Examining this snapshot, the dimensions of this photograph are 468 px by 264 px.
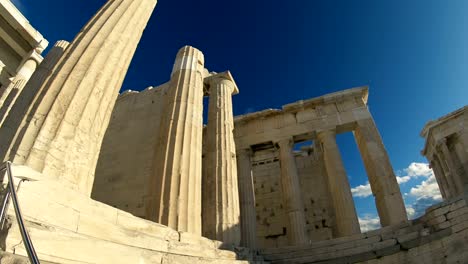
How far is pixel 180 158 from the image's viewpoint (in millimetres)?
10281

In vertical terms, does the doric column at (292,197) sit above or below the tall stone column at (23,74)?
below

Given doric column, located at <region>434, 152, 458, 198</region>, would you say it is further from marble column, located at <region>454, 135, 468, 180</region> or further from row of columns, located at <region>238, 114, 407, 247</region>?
row of columns, located at <region>238, 114, 407, 247</region>

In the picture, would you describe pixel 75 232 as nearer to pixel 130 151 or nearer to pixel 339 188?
pixel 130 151

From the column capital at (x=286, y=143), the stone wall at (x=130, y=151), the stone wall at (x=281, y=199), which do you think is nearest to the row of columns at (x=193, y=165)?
the stone wall at (x=130, y=151)

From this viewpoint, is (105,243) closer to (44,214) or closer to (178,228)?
(44,214)

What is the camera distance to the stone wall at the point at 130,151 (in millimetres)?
13539

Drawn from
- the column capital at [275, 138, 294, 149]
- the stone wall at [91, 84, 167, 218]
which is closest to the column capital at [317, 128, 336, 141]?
the column capital at [275, 138, 294, 149]

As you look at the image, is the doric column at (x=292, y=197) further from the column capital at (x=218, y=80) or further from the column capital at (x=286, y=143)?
the column capital at (x=218, y=80)

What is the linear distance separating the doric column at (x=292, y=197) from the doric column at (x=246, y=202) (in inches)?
68.0

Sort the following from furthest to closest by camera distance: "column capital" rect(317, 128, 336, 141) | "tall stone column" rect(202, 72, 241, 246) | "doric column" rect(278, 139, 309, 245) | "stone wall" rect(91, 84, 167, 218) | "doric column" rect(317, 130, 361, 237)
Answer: "column capital" rect(317, 128, 336, 141), "doric column" rect(278, 139, 309, 245), "doric column" rect(317, 130, 361, 237), "stone wall" rect(91, 84, 167, 218), "tall stone column" rect(202, 72, 241, 246)

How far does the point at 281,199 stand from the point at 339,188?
21.4 feet

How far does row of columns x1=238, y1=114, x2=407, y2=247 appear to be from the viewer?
44.7 feet

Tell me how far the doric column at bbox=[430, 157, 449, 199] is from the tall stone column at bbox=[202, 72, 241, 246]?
62.5 ft

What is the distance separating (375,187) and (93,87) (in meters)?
13.4
